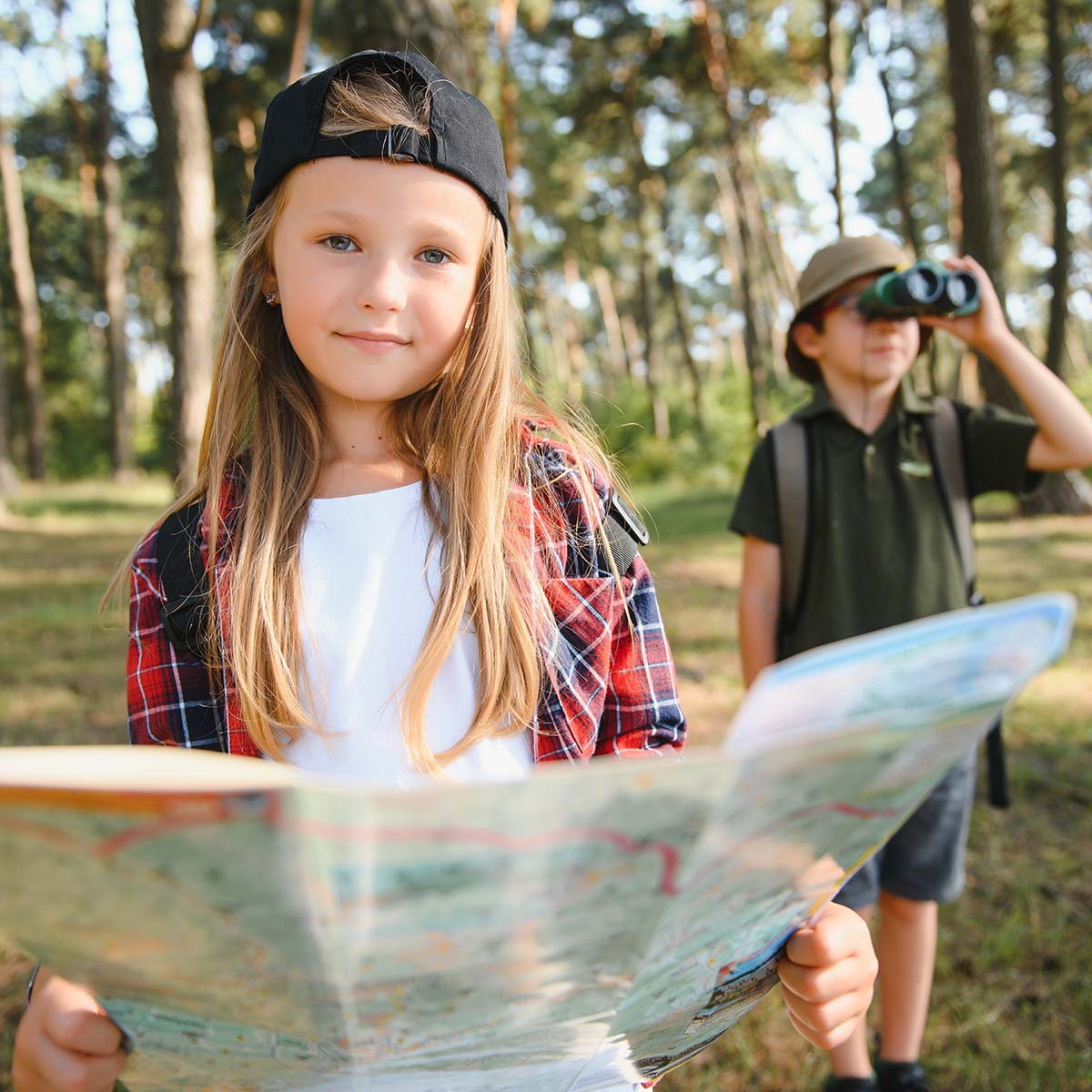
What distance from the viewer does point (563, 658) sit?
1207 millimetres

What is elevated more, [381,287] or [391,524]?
[381,287]

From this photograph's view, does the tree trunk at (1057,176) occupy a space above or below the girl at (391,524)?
above

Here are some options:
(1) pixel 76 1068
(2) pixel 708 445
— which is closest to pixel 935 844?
(1) pixel 76 1068

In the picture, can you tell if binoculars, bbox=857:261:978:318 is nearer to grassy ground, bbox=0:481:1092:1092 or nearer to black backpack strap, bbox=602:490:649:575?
black backpack strap, bbox=602:490:649:575

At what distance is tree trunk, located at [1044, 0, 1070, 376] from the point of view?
33.7 feet

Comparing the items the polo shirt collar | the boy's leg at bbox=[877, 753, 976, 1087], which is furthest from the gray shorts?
the polo shirt collar

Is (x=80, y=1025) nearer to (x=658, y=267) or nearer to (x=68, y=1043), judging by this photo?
(x=68, y=1043)

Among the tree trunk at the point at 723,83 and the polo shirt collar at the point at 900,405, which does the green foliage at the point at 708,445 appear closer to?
the tree trunk at the point at 723,83

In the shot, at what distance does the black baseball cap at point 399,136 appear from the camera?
1.13 metres

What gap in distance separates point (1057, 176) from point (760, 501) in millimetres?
10499

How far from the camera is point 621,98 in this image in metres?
18.2

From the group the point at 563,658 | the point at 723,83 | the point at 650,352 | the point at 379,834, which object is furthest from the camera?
the point at 650,352

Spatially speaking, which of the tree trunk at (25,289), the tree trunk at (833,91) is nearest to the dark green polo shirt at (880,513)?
the tree trunk at (833,91)

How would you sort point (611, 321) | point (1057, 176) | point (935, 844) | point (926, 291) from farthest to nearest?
point (611, 321)
point (1057, 176)
point (935, 844)
point (926, 291)
